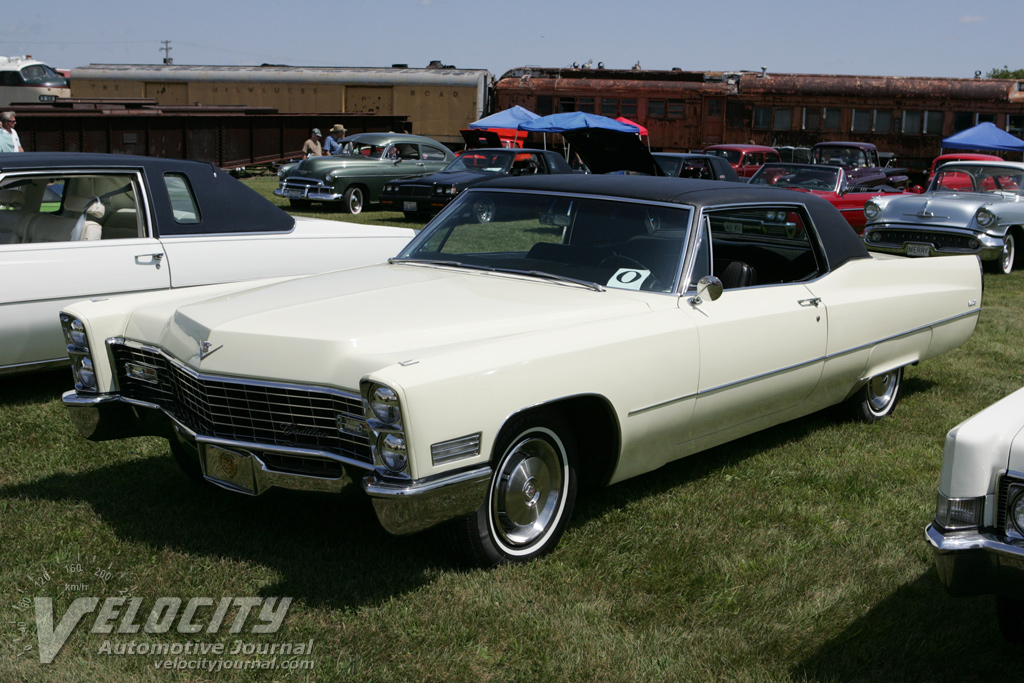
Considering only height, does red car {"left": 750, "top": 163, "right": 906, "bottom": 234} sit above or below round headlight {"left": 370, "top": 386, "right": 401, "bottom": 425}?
above

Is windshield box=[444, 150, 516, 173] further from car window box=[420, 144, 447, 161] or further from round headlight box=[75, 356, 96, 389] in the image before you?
round headlight box=[75, 356, 96, 389]

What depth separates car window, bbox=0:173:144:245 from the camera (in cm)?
574

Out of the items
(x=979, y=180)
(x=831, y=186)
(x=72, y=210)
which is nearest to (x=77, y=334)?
(x=72, y=210)

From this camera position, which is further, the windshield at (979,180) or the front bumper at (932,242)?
the windshield at (979,180)

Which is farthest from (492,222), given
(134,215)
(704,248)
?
(134,215)

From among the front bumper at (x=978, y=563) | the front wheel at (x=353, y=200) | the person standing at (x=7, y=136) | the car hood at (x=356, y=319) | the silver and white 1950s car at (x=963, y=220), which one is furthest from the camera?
the front wheel at (x=353, y=200)

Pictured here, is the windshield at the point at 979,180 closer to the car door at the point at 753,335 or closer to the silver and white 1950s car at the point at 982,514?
the car door at the point at 753,335

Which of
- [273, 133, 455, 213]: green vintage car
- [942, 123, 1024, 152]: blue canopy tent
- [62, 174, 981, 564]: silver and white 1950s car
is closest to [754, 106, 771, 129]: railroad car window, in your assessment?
[942, 123, 1024, 152]: blue canopy tent

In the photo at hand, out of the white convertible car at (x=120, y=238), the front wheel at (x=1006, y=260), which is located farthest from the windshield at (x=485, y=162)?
the white convertible car at (x=120, y=238)

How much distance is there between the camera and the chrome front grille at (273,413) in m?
3.13

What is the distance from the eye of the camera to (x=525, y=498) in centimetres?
351

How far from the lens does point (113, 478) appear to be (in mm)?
4363

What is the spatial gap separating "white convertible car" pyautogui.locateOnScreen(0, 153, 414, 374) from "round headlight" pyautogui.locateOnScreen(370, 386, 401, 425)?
3135 mm

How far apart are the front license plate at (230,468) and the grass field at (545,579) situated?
10 cm
